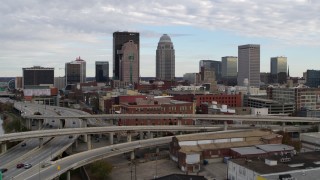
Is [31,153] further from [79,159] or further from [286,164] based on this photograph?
[286,164]

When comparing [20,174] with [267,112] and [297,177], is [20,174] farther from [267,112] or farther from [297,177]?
[267,112]

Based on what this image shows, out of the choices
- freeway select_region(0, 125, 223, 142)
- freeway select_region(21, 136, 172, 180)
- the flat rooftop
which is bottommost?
freeway select_region(21, 136, 172, 180)

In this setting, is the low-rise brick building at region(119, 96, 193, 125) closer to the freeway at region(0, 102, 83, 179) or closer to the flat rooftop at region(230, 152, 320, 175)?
the freeway at region(0, 102, 83, 179)

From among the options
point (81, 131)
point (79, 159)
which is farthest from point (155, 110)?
point (79, 159)

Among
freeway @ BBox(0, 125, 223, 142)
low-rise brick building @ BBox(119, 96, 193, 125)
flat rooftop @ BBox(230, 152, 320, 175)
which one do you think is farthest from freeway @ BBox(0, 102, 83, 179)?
flat rooftop @ BBox(230, 152, 320, 175)

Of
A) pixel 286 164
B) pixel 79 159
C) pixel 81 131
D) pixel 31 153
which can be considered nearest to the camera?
pixel 286 164

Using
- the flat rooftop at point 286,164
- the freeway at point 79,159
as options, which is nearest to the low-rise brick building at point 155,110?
the freeway at point 79,159

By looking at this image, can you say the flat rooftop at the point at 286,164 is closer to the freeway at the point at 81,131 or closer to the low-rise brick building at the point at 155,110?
the freeway at the point at 81,131

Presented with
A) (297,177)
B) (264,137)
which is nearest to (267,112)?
(264,137)

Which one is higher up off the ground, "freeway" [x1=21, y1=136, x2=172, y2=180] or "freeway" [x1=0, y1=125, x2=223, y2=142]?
"freeway" [x1=0, y1=125, x2=223, y2=142]

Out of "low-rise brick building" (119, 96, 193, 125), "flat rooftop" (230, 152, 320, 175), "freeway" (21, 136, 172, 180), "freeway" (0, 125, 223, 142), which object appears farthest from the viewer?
"low-rise brick building" (119, 96, 193, 125)

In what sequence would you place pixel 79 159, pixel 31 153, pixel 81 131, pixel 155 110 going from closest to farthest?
pixel 79 159, pixel 31 153, pixel 81 131, pixel 155 110

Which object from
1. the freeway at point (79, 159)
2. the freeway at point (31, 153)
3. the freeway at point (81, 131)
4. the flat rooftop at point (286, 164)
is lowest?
the freeway at point (31, 153)

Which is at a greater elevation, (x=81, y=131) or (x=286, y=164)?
(x=81, y=131)
